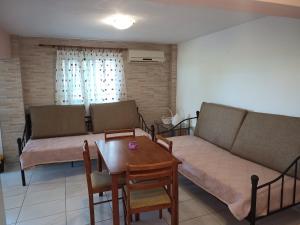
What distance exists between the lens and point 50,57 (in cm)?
421

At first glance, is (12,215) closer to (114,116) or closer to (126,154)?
(126,154)

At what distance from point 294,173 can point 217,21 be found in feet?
6.49

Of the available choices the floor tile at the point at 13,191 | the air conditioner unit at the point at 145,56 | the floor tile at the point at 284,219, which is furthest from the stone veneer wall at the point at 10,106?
the floor tile at the point at 284,219

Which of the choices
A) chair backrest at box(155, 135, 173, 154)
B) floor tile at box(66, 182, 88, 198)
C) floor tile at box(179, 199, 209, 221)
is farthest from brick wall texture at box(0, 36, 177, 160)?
floor tile at box(179, 199, 209, 221)

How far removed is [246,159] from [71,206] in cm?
215

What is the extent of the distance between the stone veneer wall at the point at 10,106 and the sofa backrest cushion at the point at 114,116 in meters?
1.20

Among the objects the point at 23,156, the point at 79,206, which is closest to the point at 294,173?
the point at 79,206

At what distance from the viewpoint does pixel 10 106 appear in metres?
3.92

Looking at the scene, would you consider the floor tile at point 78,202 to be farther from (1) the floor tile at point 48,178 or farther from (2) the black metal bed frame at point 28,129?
(2) the black metal bed frame at point 28,129

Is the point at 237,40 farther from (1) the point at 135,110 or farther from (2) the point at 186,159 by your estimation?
(1) the point at 135,110

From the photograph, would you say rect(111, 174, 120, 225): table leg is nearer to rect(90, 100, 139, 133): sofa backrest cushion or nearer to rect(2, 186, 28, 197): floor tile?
rect(2, 186, 28, 197): floor tile

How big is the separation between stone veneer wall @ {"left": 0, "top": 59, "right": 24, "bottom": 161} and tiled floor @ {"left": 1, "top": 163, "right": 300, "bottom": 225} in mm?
603

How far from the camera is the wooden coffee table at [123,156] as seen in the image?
79.9 inches

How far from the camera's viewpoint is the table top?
6.98ft
